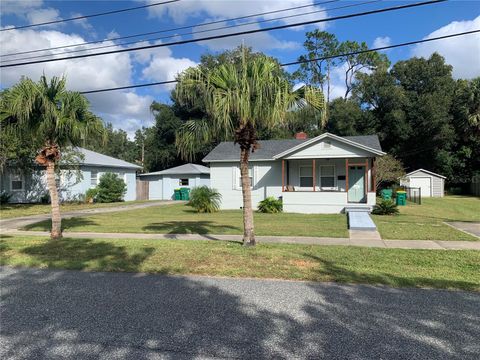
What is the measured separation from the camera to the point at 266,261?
307 inches

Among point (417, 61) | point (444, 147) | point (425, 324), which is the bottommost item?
point (425, 324)

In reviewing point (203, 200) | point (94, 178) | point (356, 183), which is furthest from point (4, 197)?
point (356, 183)

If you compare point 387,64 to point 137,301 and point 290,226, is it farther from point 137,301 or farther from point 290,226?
point 137,301

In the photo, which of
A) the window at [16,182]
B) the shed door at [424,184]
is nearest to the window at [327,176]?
the shed door at [424,184]

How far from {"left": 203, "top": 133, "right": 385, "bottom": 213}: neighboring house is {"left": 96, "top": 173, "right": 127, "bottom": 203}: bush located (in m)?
9.40

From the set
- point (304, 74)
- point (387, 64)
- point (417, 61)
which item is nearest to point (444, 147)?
point (417, 61)

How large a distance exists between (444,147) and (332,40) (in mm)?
19612

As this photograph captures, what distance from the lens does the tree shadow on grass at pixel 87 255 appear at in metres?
7.62

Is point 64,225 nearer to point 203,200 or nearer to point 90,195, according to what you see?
point 203,200

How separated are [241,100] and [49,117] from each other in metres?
5.23

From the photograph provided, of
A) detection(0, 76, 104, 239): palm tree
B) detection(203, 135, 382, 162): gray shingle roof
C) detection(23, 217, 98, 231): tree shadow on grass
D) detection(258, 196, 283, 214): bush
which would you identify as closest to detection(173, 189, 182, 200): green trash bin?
detection(203, 135, 382, 162): gray shingle roof

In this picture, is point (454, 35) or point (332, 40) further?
point (332, 40)

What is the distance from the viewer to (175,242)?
33.4 feet

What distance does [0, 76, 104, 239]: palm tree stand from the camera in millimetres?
10188
